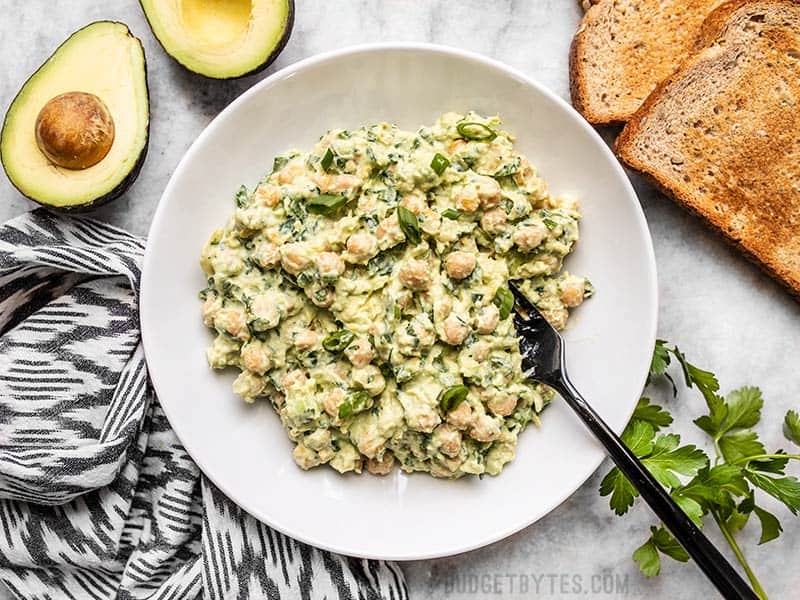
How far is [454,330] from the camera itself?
2133 millimetres

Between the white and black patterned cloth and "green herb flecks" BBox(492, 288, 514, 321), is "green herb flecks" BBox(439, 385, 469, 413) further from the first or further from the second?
the white and black patterned cloth

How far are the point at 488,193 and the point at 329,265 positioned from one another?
442mm

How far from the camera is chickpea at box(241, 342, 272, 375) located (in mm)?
2225

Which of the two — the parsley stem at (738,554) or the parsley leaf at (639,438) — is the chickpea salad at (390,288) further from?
the parsley stem at (738,554)

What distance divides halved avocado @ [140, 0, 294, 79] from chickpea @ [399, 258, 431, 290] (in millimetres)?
689

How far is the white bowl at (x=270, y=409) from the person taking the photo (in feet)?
7.68

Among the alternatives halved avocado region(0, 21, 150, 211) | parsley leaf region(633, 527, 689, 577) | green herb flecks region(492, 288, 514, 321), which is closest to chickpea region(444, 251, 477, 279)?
green herb flecks region(492, 288, 514, 321)

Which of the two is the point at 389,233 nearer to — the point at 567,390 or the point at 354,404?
the point at 354,404

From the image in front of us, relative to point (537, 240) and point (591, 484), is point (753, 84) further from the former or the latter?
point (591, 484)

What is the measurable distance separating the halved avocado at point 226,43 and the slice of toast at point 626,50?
886mm

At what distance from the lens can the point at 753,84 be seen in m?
2.57

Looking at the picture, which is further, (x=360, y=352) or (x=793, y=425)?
(x=793, y=425)

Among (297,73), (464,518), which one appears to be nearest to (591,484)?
(464,518)

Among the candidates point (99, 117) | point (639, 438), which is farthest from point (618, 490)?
point (99, 117)
